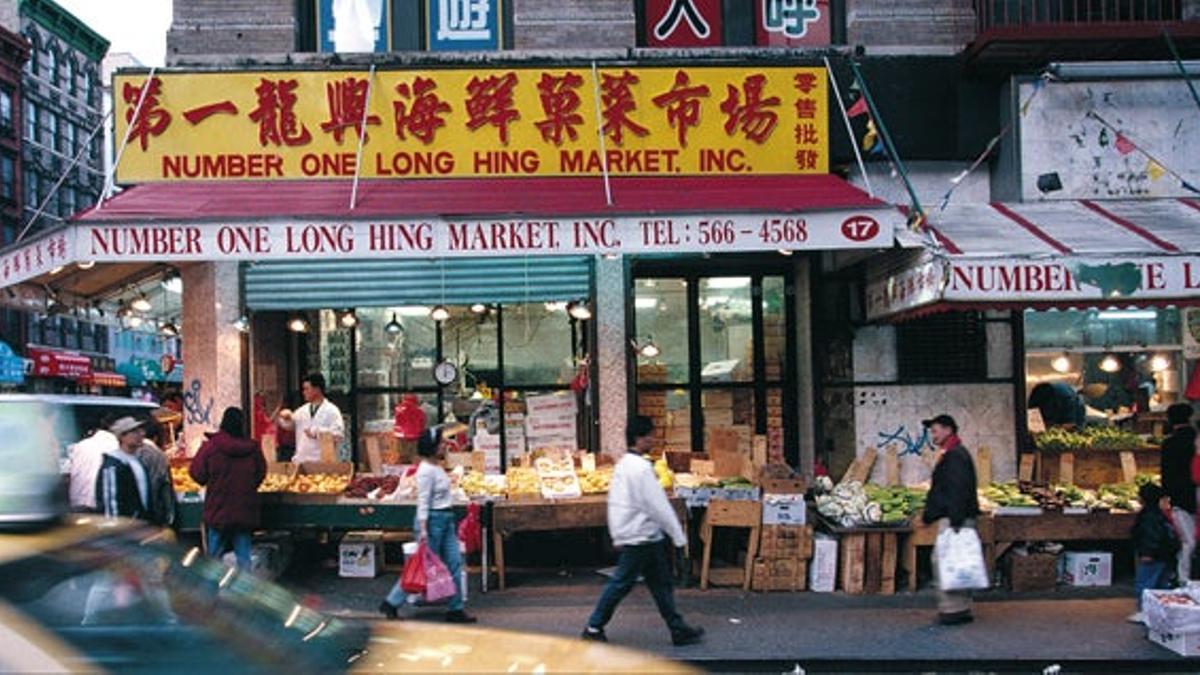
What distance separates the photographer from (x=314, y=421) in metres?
11.9

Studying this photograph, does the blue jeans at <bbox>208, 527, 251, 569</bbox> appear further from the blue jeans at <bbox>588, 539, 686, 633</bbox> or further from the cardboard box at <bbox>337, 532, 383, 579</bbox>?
the blue jeans at <bbox>588, 539, 686, 633</bbox>

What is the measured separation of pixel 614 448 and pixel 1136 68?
7272 mm

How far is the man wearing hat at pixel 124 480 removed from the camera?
8961 mm

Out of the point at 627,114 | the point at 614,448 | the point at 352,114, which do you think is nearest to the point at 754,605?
the point at 614,448

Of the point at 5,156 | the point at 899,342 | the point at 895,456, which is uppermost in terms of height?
the point at 5,156

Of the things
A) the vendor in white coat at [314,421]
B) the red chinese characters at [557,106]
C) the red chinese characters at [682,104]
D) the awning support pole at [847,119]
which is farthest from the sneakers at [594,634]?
the awning support pole at [847,119]

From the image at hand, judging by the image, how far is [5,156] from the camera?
5388 cm

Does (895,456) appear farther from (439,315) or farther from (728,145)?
(439,315)

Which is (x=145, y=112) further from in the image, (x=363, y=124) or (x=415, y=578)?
(x=415, y=578)

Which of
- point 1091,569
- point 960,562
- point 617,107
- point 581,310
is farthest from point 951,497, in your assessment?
point 617,107

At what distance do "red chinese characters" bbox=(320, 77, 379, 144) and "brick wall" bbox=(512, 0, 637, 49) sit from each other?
1925mm

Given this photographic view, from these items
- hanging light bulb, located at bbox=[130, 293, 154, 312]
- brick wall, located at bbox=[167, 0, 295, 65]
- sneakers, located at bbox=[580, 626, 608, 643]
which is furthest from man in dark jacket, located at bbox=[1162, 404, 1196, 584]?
hanging light bulb, located at bbox=[130, 293, 154, 312]

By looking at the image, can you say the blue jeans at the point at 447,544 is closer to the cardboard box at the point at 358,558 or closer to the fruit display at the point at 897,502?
the cardboard box at the point at 358,558

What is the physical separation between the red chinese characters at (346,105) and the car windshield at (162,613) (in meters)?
7.86
